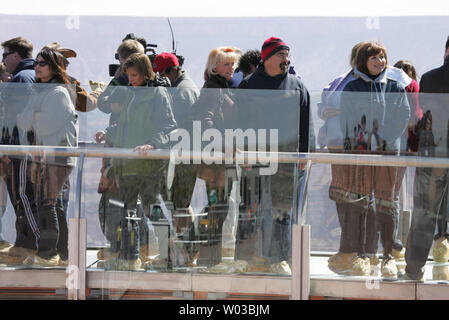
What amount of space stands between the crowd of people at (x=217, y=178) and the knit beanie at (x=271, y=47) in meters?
0.36

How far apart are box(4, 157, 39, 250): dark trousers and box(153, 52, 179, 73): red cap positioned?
117 cm

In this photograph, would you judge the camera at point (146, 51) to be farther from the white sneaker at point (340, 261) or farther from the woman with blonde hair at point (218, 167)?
the white sneaker at point (340, 261)

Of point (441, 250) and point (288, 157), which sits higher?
point (288, 157)

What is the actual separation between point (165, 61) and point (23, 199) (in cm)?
137

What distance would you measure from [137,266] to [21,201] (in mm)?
819

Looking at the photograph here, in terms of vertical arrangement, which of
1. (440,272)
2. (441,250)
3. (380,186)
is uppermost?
(380,186)

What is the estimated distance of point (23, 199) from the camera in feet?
17.1

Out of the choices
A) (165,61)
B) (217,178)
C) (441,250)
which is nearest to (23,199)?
(217,178)

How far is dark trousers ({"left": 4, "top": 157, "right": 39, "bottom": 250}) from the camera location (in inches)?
205

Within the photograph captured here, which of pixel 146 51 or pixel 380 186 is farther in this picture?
pixel 146 51

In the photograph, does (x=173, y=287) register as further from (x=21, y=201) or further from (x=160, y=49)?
(x=160, y=49)

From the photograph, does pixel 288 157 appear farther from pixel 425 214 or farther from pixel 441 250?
pixel 441 250

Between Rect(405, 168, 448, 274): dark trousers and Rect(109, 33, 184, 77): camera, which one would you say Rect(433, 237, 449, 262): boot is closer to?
Rect(405, 168, 448, 274): dark trousers
